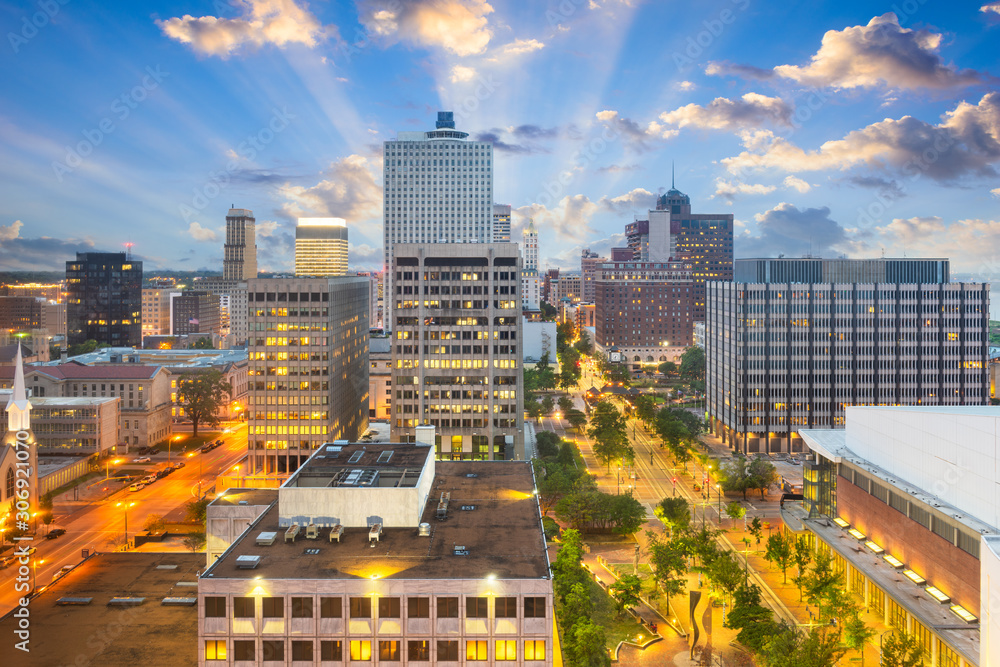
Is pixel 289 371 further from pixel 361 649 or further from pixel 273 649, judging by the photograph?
pixel 361 649

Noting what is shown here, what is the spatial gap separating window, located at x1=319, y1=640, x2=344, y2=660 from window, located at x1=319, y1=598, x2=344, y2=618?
5.65ft

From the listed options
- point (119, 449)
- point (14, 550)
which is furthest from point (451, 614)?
point (119, 449)

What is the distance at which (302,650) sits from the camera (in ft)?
149

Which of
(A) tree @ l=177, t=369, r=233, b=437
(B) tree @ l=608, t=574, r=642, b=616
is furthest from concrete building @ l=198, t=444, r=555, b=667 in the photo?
(A) tree @ l=177, t=369, r=233, b=437

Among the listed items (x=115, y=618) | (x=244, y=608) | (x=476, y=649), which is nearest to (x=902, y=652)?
(x=476, y=649)

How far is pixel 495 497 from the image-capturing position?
212ft

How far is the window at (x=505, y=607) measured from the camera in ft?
149

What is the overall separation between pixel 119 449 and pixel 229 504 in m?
92.3

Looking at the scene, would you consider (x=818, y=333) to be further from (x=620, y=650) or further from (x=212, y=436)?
(x=212, y=436)

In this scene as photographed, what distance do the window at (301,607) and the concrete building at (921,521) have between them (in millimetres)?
44999

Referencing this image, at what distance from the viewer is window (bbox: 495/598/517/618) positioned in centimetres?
4538

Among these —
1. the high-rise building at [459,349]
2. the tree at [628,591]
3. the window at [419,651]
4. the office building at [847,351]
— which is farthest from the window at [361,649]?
the office building at [847,351]

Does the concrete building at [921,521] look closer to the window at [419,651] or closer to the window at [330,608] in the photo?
the window at [419,651]

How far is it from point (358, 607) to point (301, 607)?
3680 millimetres
